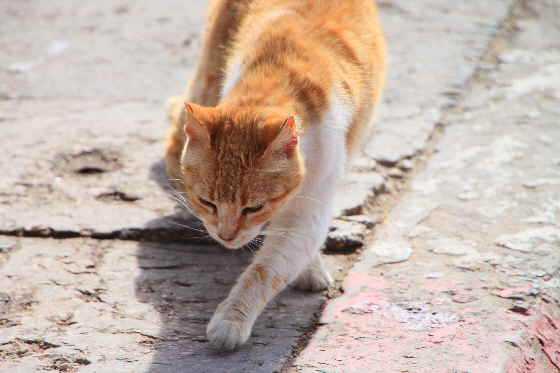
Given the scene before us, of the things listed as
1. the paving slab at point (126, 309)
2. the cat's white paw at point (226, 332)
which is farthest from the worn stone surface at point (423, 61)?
the cat's white paw at point (226, 332)

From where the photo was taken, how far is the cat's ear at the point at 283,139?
2236 millimetres

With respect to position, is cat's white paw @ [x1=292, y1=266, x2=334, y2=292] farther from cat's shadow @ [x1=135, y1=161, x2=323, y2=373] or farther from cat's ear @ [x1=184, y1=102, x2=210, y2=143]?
cat's ear @ [x1=184, y1=102, x2=210, y2=143]

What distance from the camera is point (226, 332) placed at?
2283mm

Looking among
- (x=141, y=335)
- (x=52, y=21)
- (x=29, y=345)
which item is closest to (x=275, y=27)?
(x=141, y=335)

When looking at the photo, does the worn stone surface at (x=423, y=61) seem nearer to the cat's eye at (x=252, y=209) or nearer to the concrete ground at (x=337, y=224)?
the concrete ground at (x=337, y=224)

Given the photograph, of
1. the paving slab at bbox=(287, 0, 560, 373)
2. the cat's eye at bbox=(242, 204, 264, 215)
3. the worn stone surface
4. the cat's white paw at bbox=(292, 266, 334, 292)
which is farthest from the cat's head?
the worn stone surface

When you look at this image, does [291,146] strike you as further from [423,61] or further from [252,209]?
[423,61]

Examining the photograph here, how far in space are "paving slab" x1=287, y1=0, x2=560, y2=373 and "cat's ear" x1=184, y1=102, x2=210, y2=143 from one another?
760mm

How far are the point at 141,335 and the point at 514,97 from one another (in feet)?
8.25

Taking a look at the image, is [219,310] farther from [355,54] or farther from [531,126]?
[531,126]

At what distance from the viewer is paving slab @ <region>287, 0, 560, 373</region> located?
7.43 ft

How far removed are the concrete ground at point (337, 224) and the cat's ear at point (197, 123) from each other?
63 cm

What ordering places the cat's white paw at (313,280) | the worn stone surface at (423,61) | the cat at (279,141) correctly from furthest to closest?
the worn stone surface at (423,61), the cat's white paw at (313,280), the cat at (279,141)

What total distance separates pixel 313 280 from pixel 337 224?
0.43 meters
